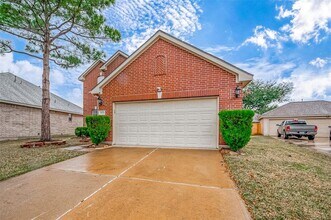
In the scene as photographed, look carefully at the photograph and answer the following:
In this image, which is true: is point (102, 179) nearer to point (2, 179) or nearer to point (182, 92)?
point (2, 179)

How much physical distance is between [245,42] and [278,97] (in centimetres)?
2094

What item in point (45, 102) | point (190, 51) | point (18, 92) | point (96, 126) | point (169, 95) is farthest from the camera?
point (18, 92)

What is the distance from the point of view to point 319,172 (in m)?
3.90

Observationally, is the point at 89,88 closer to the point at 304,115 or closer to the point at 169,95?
the point at 169,95

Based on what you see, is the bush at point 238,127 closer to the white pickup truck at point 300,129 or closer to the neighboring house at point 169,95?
the neighboring house at point 169,95

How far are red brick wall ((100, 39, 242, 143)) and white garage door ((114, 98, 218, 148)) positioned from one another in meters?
0.41

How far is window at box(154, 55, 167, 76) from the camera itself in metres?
7.35

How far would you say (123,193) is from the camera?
2656mm

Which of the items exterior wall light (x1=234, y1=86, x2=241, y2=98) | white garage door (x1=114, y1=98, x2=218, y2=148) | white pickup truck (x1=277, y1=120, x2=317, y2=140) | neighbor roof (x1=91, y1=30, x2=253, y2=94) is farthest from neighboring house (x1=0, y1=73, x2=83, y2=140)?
white pickup truck (x1=277, y1=120, x2=317, y2=140)

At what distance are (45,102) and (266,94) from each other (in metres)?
33.3

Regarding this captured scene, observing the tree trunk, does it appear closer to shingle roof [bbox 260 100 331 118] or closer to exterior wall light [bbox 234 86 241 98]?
exterior wall light [bbox 234 86 241 98]

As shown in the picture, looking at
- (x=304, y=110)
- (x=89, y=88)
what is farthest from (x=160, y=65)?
(x=304, y=110)

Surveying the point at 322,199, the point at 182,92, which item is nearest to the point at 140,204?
the point at 322,199

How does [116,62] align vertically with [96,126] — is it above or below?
above
